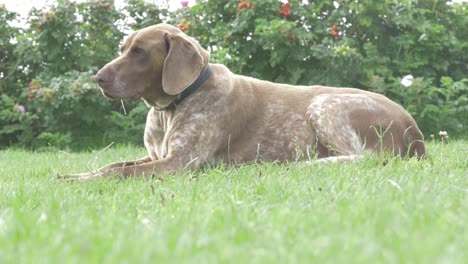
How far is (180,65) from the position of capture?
13.6 ft


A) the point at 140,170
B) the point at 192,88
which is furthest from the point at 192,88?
the point at 140,170

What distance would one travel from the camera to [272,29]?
7.45 metres

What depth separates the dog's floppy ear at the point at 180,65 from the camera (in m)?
4.11

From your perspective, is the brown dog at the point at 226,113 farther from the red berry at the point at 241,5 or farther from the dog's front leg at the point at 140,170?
the red berry at the point at 241,5

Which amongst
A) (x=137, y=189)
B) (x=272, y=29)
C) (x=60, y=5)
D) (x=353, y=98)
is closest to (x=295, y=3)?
(x=272, y=29)

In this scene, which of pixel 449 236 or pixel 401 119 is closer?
pixel 449 236

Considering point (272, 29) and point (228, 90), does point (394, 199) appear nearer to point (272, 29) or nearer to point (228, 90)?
point (228, 90)

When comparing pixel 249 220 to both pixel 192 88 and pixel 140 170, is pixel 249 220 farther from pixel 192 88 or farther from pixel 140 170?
pixel 192 88

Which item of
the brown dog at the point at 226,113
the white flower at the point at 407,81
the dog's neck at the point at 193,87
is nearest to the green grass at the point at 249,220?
the brown dog at the point at 226,113

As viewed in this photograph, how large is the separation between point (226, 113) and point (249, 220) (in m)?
2.50

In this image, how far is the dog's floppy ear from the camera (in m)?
4.11

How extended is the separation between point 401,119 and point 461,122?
12.4 feet

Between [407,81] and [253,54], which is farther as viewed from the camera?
[253,54]

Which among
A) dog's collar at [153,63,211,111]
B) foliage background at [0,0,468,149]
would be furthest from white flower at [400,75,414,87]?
dog's collar at [153,63,211,111]
